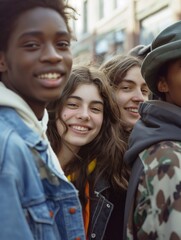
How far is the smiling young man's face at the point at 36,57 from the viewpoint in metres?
1.44

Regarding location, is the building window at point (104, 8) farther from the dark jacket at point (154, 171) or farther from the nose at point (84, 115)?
the dark jacket at point (154, 171)

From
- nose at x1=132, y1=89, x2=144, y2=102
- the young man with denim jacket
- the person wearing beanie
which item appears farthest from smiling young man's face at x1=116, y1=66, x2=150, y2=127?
the young man with denim jacket

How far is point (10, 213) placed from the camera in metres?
1.22

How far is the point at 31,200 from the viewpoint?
1305 millimetres

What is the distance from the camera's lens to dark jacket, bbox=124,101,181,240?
1622 mm

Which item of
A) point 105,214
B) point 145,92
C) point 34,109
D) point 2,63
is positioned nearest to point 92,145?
point 105,214

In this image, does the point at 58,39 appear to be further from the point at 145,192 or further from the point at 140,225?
the point at 140,225

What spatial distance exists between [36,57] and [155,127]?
641mm

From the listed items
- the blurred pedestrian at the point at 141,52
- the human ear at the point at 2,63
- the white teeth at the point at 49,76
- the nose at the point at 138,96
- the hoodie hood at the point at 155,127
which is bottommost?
the hoodie hood at the point at 155,127

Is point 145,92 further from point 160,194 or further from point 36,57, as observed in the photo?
point 36,57

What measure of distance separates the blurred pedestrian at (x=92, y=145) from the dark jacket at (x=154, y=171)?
2.05ft

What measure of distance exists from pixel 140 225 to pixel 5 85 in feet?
2.55

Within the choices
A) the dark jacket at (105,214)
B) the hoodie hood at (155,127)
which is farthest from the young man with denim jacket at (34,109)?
the dark jacket at (105,214)

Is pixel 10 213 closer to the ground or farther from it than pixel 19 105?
closer to the ground
